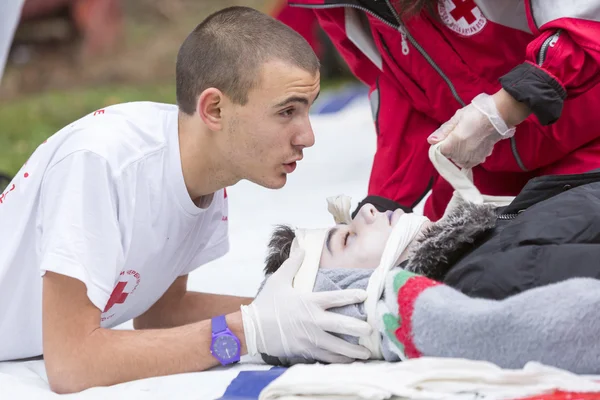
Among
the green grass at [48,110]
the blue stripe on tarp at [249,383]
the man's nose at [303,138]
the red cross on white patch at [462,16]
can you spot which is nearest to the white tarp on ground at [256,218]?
the blue stripe on tarp at [249,383]

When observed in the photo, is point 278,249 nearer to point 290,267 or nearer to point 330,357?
point 290,267

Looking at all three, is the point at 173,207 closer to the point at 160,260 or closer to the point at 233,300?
the point at 160,260

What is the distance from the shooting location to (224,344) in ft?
6.23

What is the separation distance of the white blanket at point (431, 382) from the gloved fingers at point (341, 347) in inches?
6.9

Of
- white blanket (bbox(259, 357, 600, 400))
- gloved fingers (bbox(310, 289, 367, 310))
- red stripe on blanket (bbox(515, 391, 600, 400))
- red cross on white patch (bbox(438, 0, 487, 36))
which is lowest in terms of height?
red stripe on blanket (bbox(515, 391, 600, 400))

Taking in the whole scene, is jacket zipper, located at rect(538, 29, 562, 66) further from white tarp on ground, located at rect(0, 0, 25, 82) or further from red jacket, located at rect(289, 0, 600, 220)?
white tarp on ground, located at rect(0, 0, 25, 82)

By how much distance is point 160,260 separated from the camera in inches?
84.2

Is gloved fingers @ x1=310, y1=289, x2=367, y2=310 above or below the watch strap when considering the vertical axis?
above

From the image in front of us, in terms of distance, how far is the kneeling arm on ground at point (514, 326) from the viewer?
159 centimetres

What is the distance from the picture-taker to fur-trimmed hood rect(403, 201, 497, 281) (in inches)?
74.9

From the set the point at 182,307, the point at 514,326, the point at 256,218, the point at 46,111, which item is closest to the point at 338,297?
the point at 514,326

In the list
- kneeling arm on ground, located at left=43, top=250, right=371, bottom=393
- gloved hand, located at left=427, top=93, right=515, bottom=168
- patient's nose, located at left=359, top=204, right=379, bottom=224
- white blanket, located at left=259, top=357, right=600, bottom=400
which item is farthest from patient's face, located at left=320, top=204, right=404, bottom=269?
white blanket, located at left=259, top=357, right=600, bottom=400

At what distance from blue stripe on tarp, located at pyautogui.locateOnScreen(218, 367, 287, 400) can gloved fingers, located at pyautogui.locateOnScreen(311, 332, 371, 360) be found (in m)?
0.10

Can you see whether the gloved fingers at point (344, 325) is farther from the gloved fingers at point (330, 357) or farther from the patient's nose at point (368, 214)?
the patient's nose at point (368, 214)
